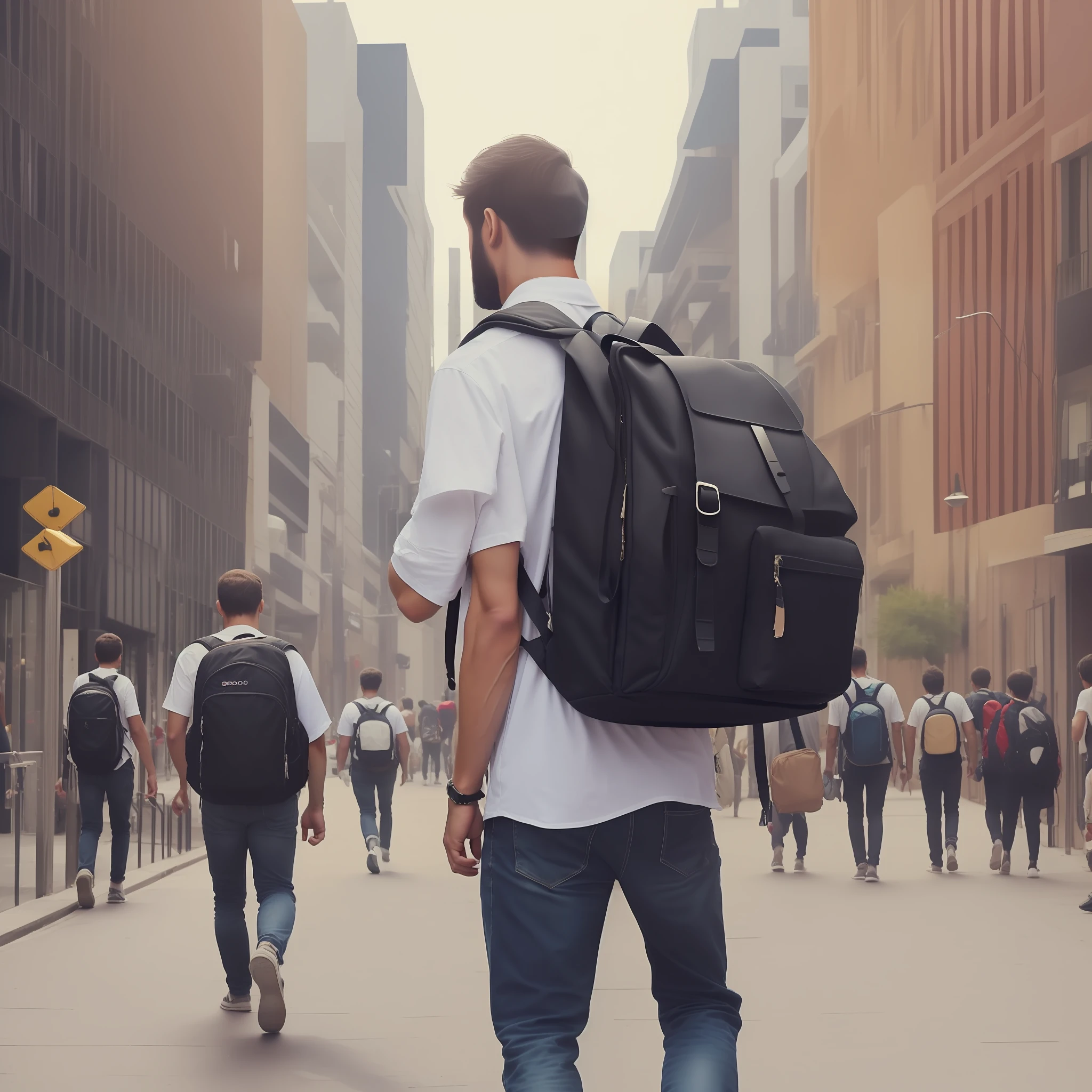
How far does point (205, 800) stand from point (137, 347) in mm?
30531

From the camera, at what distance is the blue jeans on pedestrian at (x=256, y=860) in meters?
6.13

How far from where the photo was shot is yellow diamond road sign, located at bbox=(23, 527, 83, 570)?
1135 cm

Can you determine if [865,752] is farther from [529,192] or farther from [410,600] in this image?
[410,600]

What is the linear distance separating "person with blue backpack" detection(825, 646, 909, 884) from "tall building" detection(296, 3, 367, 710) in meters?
65.6

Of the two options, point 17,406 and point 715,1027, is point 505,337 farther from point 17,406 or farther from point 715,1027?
point 17,406

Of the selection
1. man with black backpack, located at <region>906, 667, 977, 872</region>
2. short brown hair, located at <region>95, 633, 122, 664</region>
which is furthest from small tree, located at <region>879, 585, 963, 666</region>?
short brown hair, located at <region>95, 633, 122, 664</region>

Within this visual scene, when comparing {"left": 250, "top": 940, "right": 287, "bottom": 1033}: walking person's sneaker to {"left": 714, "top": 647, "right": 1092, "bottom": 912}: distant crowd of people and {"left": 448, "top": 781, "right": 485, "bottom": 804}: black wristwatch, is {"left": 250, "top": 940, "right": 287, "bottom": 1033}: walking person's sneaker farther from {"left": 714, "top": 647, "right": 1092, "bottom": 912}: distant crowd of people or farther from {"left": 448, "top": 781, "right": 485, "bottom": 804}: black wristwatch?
{"left": 714, "top": 647, "right": 1092, "bottom": 912}: distant crowd of people

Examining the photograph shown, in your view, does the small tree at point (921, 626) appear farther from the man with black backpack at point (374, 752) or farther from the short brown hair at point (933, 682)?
the man with black backpack at point (374, 752)

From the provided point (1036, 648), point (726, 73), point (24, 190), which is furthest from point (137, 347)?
point (726, 73)

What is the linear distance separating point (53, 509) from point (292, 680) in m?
5.86

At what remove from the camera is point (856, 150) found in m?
47.2

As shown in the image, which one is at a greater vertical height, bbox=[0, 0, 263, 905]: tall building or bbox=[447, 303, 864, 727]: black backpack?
bbox=[0, 0, 263, 905]: tall building

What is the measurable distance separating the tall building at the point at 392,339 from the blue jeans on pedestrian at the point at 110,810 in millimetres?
99891

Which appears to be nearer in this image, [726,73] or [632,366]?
[632,366]
